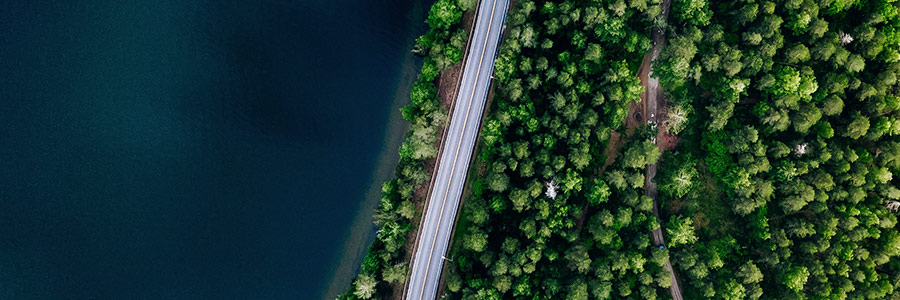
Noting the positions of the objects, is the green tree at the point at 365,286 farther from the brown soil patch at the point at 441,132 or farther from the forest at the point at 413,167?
the brown soil patch at the point at 441,132

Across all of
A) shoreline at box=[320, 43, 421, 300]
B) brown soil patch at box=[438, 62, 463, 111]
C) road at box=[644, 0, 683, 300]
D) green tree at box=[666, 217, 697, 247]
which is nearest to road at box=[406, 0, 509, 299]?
brown soil patch at box=[438, 62, 463, 111]

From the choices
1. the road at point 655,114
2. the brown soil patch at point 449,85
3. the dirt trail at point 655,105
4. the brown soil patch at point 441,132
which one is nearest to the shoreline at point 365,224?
the brown soil patch at point 441,132

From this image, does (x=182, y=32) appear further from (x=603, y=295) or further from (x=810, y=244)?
(x=810, y=244)

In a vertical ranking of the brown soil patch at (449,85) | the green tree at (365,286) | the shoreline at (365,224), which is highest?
the brown soil patch at (449,85)

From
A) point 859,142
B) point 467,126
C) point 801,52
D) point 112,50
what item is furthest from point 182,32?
point 859,142

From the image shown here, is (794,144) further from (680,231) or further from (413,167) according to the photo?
(413,167)

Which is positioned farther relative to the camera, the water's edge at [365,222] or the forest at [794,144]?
the water's edge at [365,222]
